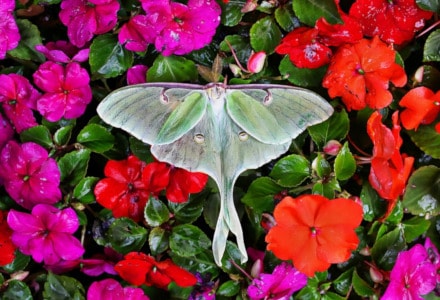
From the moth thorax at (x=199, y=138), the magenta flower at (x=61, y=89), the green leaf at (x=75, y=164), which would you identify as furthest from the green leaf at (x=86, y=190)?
the moth thorax at (x=199, y=138)

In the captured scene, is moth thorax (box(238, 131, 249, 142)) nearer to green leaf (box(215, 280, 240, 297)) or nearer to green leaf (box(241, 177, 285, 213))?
green leaf (box(241, 177, 285, 213))

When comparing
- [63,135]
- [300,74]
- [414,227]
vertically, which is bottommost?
[414,227]

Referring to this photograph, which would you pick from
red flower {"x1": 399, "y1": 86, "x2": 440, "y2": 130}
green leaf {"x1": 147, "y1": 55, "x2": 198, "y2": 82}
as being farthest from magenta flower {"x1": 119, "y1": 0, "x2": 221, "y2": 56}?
red flower {"x1": 399, "y1": 86, "x2": 440, "y2": 130}

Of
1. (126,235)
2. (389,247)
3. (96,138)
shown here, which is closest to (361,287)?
(389,247)

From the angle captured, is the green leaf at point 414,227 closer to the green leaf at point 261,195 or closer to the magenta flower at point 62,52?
the green leaf at point 261,195

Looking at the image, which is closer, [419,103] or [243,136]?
[243,136]

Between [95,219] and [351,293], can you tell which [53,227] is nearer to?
[95,219]

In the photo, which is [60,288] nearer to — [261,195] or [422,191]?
[261,195]
